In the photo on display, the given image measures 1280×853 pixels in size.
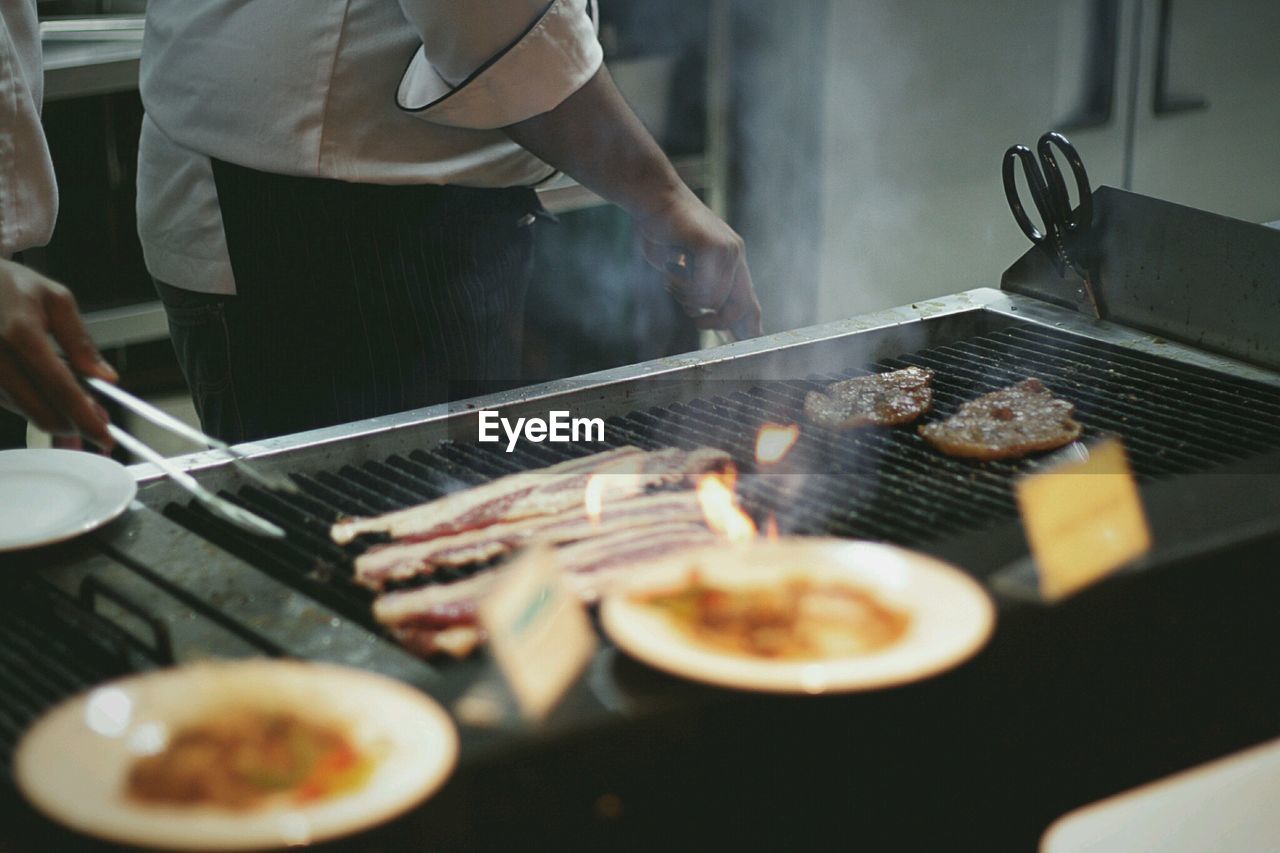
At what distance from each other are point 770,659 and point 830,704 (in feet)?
0.31

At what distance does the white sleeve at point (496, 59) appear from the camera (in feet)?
7.30

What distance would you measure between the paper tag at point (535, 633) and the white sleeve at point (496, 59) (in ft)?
3.97

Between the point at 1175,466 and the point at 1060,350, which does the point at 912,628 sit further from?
the point at 1060,350

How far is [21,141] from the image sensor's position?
2.28 m

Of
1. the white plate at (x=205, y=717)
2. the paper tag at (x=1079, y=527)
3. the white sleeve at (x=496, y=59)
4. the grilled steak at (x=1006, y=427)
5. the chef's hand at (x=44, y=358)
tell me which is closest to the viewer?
the white plate at (x=205, y=717)

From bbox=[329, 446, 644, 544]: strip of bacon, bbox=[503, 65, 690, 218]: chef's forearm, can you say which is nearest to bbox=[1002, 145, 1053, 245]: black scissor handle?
bbox=[503, 65, 690, 218]: chef's forearm

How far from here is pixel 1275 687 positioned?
181cm

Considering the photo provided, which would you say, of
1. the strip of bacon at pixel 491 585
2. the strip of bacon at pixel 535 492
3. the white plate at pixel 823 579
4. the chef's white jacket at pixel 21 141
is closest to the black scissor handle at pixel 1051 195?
the strip of bacon at pixel 535 492

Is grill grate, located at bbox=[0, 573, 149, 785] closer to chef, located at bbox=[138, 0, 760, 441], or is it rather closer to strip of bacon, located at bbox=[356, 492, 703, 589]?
strip of bacon, located at bbox=[356, 492, 703, 589]

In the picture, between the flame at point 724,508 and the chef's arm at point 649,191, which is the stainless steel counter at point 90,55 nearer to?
the chef's arm at point 649,191

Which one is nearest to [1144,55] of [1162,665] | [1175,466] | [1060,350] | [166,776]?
[1060,350]

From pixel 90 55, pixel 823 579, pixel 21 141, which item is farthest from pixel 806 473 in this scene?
pixel 90 55

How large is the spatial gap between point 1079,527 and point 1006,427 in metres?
0.60

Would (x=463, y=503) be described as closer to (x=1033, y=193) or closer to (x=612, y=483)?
(x=612, y=483)
